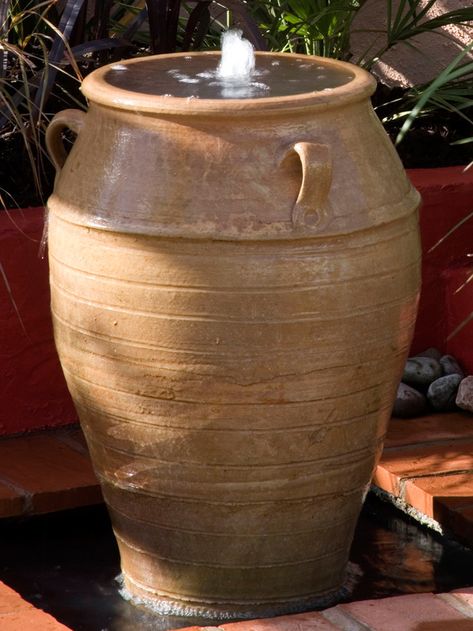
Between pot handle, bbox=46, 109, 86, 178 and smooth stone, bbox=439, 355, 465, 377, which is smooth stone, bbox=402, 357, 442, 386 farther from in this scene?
pot handle, bbox=46, 109, 86, 178

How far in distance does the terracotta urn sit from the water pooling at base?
0.03m

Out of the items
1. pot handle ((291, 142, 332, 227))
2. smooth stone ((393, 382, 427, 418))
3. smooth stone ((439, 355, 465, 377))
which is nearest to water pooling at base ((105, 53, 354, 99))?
pot handle ((291, 142, 332, 227))

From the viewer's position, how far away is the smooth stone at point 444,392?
3.82 metres

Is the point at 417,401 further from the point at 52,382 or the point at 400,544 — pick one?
the point at 52,382

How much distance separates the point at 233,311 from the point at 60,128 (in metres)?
0.62

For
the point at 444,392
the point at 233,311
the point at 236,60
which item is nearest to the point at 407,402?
the point at 444,392

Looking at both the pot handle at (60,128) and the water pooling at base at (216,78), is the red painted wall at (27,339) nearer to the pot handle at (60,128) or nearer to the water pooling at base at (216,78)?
the pot handle at (60,128)

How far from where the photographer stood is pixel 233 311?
2.51 m

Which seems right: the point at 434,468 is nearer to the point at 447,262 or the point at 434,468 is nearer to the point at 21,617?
the point at 447,262

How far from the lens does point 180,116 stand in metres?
2.53

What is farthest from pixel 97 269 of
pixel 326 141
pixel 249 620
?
pixel 249 620

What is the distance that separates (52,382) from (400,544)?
1.07 meters

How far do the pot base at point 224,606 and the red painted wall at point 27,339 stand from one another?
882mm

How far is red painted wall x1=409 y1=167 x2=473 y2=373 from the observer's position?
3.93 metres
